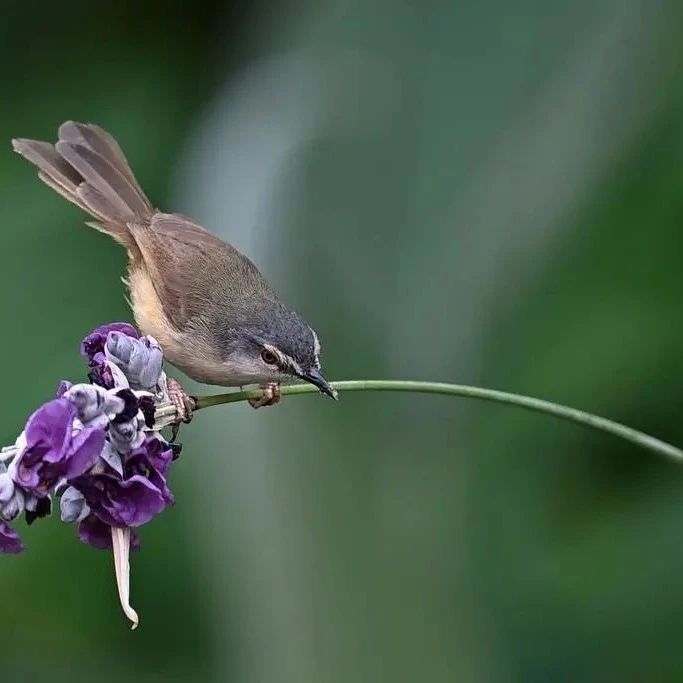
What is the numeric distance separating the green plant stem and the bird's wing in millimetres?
982

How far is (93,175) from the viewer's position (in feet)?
10.1

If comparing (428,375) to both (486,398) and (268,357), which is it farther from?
(486,398)

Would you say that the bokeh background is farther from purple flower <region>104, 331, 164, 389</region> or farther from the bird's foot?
purple flower <region>104, 331, 164, 389</region>

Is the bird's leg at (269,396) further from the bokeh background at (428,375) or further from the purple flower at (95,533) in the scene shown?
the bokeh background at (428,375)

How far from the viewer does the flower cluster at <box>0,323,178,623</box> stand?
145 cm

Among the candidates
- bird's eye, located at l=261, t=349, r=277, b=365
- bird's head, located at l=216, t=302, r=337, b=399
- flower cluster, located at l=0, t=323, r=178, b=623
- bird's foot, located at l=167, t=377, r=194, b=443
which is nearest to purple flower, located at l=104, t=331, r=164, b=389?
flower cluster, located at l=0, t=323, r=178, b=623

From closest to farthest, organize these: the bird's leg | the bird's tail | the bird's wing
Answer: the bird's leg
the bird's wing
the bird's tail

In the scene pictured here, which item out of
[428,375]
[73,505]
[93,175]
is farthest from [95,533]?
[428,375]

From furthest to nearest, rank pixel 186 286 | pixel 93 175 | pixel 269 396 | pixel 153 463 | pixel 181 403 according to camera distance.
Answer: pixel 93 175, pixel 186 286, pixel 269 396, pixel 181 403, pixel 153 463

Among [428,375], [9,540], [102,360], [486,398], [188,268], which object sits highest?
[486,398]

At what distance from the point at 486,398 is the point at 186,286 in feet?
4.46

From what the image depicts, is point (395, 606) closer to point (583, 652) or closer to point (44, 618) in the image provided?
point (583, 652)

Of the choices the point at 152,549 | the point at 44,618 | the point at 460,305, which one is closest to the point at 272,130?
the point at 460,305

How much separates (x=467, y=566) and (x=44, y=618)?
166 centimetres
